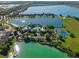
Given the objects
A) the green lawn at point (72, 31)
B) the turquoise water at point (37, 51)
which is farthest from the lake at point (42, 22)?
the green lawn at point (72, 31)

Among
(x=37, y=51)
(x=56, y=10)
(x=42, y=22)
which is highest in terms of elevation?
(x=56, y=10)

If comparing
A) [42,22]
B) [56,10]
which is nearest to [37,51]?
[42,22]

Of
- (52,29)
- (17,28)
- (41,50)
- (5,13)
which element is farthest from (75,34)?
(5,13)

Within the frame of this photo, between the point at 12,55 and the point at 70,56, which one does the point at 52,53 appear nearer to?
the point at 70,56

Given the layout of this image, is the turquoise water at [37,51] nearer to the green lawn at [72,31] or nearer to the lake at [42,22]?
the lake at [42,22]

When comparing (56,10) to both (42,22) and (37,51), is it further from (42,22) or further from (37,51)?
(37,51)
